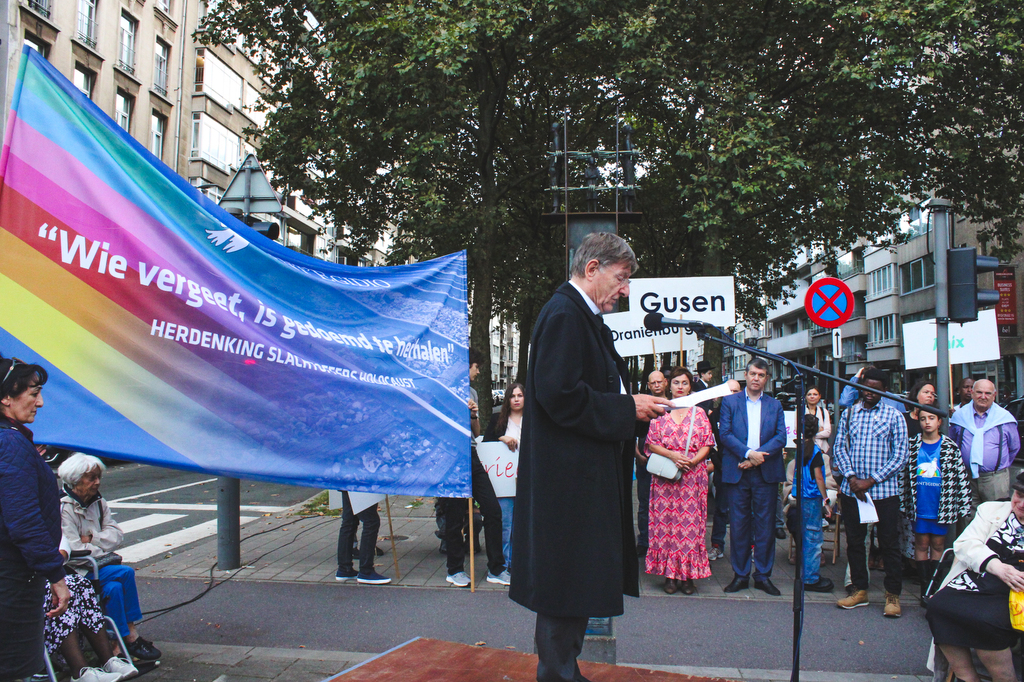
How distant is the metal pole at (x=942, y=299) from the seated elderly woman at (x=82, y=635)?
21.5 ft

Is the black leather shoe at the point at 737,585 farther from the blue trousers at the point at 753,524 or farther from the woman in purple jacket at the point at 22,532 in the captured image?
the woman in purple jacket at the point at 22,532

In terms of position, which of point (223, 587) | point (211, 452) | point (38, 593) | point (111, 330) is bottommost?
point (223, 587)

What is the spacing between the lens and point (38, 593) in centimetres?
347

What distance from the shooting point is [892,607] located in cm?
600

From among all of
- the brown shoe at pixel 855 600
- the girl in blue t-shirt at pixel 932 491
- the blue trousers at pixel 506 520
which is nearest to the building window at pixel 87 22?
the blue trousers at pixel 506 520

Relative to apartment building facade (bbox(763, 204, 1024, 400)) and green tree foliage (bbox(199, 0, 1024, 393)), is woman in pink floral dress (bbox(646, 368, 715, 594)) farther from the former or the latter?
apartment building facade (bbox(763, 204, 1024, 400))

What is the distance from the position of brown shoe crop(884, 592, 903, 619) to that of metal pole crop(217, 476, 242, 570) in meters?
5.78

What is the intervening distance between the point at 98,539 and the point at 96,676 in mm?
922

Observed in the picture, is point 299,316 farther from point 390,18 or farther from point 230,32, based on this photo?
point 230,32

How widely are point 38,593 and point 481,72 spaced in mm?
16704

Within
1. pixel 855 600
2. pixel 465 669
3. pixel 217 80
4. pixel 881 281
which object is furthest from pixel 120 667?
pixel 881 281

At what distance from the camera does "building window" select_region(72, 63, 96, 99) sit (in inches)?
981

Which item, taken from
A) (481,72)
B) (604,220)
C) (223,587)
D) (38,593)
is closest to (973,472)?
(604,220)

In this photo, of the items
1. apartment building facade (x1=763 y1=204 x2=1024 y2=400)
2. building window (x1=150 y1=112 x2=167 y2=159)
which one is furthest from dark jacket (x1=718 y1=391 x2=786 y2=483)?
building window (x1=150 y1=112 x2=167 y2=159)
